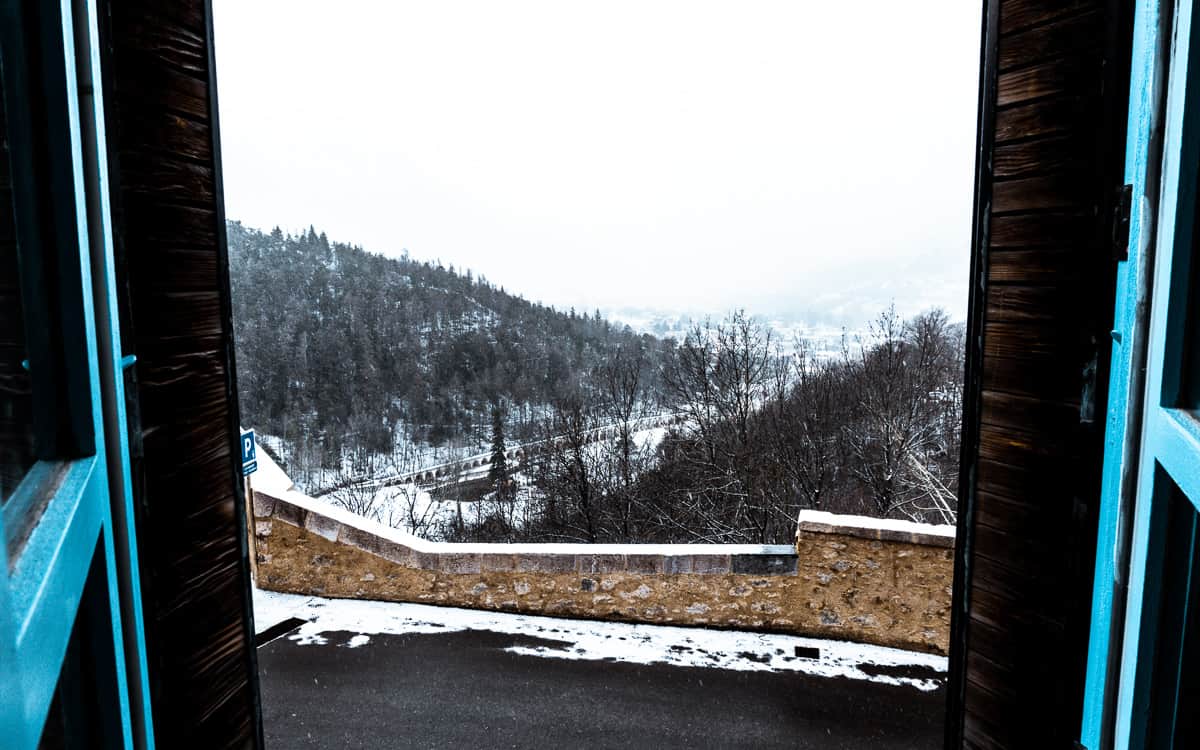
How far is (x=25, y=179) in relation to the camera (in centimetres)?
→ 68

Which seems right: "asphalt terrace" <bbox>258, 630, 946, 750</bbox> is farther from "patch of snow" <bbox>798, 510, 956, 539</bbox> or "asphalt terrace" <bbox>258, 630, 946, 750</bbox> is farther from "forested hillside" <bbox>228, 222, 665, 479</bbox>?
"forested hillside" <bbox>228, 222, 665, 479</bbox>

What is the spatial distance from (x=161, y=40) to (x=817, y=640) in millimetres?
4557

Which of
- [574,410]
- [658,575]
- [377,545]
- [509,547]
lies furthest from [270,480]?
[574,410]

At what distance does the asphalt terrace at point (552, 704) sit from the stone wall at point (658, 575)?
519mm

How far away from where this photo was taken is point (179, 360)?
1.24 m

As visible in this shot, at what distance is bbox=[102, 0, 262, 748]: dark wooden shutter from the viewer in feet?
3.77

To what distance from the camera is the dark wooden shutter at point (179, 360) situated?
1.15 m

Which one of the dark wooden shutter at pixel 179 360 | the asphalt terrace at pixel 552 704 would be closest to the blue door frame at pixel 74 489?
the dark wooden shutter at pixel 179 360

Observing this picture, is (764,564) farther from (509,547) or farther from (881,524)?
(509,547)

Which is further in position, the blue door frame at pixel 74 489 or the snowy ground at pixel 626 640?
the snowy ground at pixel 626 640

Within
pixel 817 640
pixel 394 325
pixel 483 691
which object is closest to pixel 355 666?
pixel 483 691

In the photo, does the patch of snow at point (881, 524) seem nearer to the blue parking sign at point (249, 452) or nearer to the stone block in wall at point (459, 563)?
the stone block in wall at point (459, 563)

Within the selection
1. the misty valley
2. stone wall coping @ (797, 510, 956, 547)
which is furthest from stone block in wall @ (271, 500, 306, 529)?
the misty valley

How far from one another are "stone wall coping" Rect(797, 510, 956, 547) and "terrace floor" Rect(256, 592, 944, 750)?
2.47 ft
